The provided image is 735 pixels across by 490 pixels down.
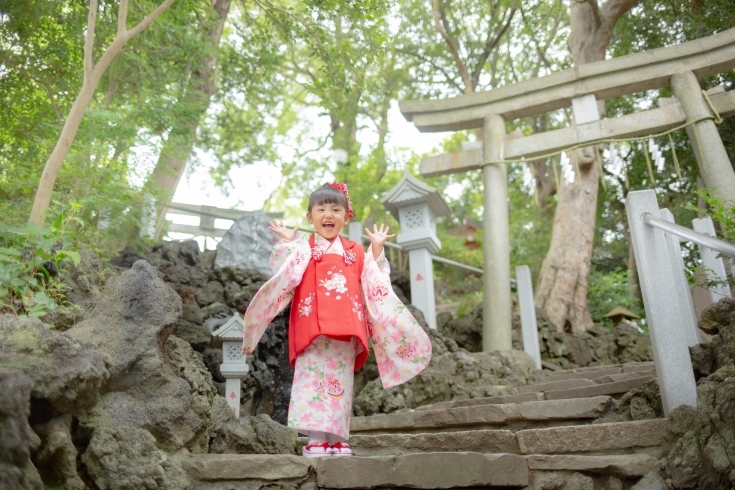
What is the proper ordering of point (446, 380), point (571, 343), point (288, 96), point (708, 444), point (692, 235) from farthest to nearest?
point (288, 96)
point (571, 343)
point (446, 380)
point (692, 235)
point (708, 444)

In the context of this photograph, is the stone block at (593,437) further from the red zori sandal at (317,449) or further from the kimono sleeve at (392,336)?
the red zori sandal at (317,449)

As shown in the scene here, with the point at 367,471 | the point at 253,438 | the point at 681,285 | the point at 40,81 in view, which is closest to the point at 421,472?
the point at 367,471

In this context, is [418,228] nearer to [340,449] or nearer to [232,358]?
[232,358]

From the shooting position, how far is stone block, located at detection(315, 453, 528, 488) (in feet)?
10.0

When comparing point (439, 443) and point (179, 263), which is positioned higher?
point (179, 263)

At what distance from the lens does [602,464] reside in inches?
121

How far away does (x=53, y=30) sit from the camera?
19.3 ft

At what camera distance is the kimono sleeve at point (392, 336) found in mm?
4059

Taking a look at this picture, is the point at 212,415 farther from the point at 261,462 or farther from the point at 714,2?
the point at 714,2

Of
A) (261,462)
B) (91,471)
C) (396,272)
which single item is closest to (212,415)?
(261,462)

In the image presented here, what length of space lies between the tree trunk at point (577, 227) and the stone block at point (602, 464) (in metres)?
7.07

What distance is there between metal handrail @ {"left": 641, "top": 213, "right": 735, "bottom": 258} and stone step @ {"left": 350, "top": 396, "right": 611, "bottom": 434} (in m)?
1.18

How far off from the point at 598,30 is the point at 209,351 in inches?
366

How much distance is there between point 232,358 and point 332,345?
1.61 metres
